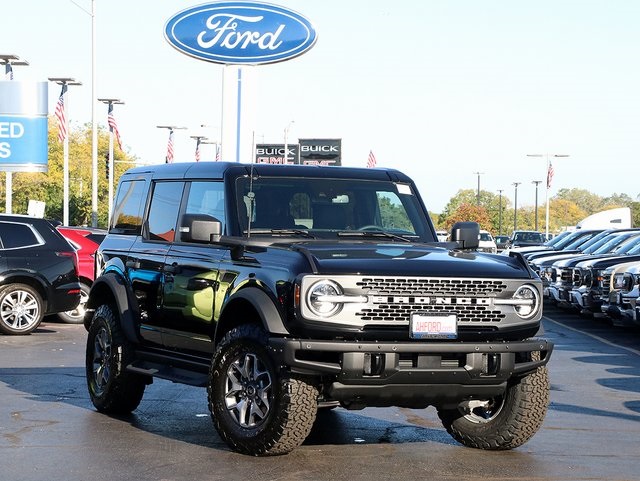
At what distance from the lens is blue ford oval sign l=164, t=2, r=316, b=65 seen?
110 feet

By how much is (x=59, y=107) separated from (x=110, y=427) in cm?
4246

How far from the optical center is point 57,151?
92.2 m

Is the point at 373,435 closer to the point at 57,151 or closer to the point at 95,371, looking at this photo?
the point at 95,371

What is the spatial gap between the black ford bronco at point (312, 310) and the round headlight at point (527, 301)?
0.02 m

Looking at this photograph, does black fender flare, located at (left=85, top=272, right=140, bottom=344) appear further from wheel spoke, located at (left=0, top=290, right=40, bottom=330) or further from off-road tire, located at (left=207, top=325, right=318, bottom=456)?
wheel spoke, located at (left=0, top=290, right=40, bottom=330)

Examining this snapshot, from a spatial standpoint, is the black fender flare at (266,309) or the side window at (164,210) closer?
the black fender flare at (266,309)

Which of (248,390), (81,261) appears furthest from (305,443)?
(81,261)

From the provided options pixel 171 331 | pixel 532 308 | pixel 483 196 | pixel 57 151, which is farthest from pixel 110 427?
pixel 483 196

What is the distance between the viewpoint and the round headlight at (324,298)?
8.19m

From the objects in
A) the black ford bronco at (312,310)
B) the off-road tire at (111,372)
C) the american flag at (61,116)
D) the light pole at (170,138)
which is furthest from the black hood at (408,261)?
the light pole at (170,138)

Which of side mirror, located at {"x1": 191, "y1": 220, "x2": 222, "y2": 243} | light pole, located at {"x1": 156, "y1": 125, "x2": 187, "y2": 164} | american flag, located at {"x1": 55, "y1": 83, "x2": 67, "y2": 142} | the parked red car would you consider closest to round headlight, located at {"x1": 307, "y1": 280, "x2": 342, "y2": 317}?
side mirror, located at {"x1": 191, "y1": 220, "x2": 222, "y2": 243}

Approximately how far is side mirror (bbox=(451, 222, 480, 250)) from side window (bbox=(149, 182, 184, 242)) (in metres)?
2.24

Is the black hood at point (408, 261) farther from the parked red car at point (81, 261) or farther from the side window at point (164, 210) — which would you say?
the parked red car at point (81, 261)

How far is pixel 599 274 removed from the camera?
22.6 metres
